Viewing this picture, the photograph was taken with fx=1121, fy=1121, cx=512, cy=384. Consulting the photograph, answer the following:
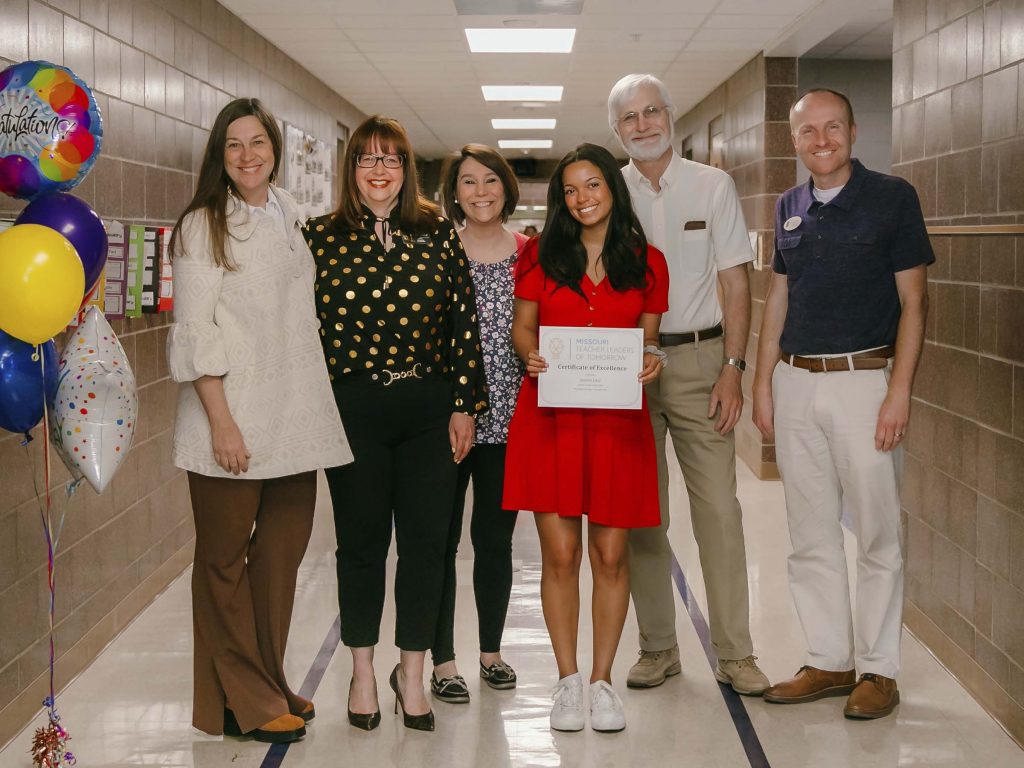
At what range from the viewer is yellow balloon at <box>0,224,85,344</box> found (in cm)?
217

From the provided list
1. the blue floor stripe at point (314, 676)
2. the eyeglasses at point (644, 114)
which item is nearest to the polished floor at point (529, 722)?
the blue floor stripe at point (314, 676)

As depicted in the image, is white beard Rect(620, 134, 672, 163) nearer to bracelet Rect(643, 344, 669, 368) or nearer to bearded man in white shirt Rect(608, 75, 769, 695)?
bearded man in white shirt Rect(608, 75, 769, 695)

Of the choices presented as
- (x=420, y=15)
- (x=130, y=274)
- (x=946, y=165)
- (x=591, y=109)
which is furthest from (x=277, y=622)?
(x=591, y=109)

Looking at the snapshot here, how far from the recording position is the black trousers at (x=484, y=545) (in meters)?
3.10

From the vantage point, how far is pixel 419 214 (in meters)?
2.86

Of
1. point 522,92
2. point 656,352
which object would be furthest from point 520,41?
point 656,352

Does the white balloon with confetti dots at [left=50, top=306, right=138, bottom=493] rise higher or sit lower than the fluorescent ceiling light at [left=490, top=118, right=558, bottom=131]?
lower

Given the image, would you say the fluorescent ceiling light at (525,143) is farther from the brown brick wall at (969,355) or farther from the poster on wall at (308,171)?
the brown brick wall at (969,355)

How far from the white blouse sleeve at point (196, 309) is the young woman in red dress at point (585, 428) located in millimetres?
767

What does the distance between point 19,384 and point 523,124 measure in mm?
9983

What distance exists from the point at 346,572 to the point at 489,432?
1.74 feet

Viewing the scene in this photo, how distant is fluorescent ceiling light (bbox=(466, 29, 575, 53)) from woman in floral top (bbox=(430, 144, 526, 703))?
368 cm

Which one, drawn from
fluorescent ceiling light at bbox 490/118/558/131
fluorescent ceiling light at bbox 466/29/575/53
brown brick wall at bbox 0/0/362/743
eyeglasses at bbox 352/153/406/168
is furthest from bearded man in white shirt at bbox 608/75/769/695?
fluorescent ceiling light at bbox 490/118/558/131

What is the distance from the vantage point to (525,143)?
46.4ft
